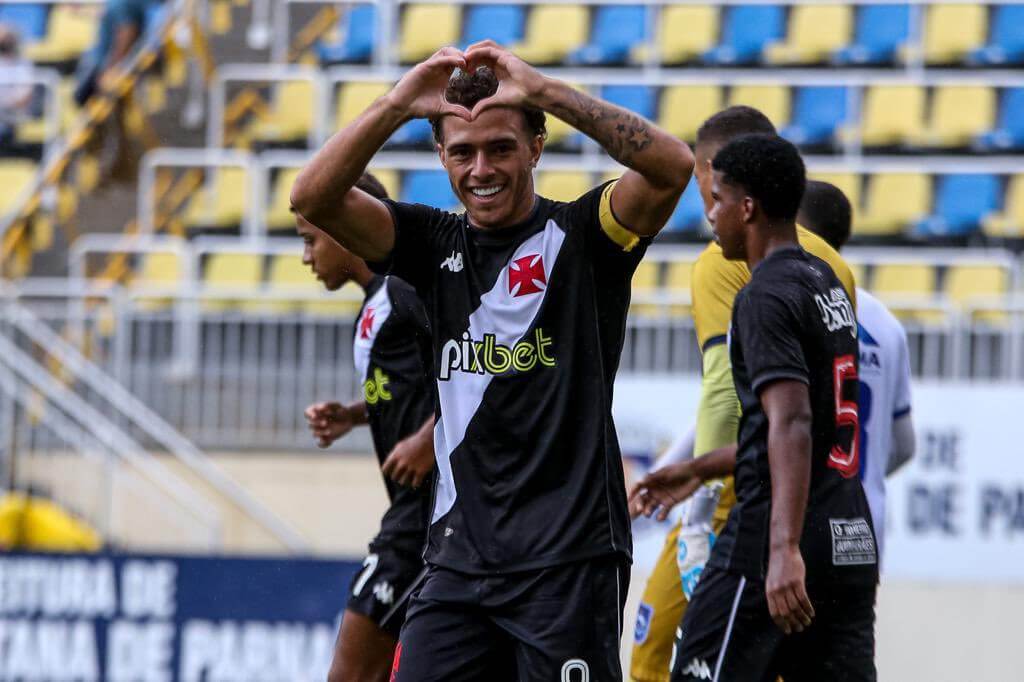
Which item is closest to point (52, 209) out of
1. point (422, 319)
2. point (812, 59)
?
point (812, 59)

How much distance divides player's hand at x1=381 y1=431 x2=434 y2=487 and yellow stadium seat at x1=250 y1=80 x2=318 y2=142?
10128 millimetres

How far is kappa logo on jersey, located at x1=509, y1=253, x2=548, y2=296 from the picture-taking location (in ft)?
13.6

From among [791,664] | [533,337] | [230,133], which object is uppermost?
[230,133]

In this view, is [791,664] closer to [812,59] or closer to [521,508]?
[521,508]

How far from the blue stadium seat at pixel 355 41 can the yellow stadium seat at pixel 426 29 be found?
1.40 ft

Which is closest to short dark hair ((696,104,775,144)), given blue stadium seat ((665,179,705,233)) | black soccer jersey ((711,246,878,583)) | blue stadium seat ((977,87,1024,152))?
black soccer jersey ((711,246,878,583))

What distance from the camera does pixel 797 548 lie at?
4.22 m

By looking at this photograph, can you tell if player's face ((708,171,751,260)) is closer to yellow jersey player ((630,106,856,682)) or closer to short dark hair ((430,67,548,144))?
yellow jersey player ((630,106,856,682))

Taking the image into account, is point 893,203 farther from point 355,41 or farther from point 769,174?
point 769,174

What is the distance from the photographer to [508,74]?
392 cm

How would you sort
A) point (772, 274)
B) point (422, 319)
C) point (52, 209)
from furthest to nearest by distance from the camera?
point (52, 209)
point (422, 319)
point (772, 274)

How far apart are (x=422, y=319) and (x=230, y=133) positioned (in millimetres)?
11915

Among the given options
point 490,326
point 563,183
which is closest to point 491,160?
point 490,326

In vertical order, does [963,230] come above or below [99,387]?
above
